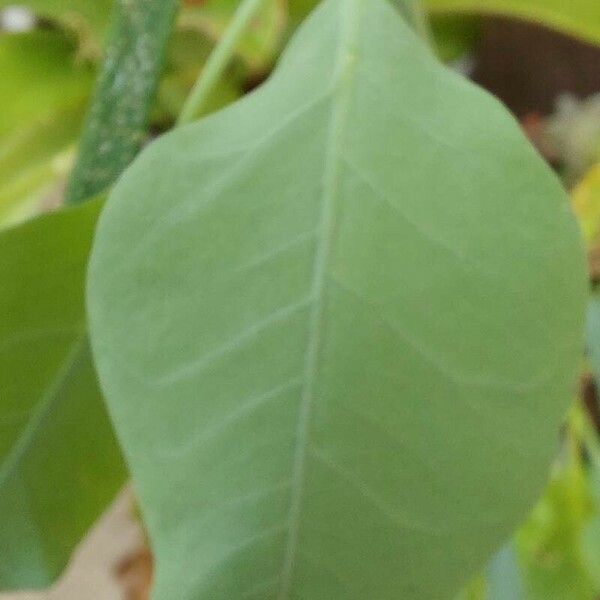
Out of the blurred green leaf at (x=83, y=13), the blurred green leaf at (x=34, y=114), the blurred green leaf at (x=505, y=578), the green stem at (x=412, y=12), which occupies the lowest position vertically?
the blurred green leaf at (x=505, y=578)

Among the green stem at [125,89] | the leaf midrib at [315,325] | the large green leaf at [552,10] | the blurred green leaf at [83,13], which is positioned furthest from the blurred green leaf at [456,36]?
the leaf midrib at [315,325]

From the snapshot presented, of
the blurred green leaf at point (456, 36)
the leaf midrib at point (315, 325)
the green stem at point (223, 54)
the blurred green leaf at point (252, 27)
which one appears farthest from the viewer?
the blurred green leaf at point (456, 36)

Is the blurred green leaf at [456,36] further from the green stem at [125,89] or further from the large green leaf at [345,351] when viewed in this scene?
the large green leaf at [345,351]

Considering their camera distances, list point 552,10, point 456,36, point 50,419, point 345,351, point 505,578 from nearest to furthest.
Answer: point 345,351, point 50,419, point 505,578, point 552,10, point 456,36

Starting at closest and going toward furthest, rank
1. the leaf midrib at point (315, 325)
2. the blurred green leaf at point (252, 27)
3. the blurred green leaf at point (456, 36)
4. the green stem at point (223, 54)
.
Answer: the leaf midrib at point (315, 325)
the green stem at point (223, 54)
the blurred green leaf at point (252, 27)
the blurred green leaf at point (456, 36)

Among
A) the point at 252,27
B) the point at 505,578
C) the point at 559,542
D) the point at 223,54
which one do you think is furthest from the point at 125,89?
the point at 559,542

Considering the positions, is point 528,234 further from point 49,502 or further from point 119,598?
point 119,598

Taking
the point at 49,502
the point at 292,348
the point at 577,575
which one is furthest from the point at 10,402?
the point at 577,575

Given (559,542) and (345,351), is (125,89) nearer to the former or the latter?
(345,351)
